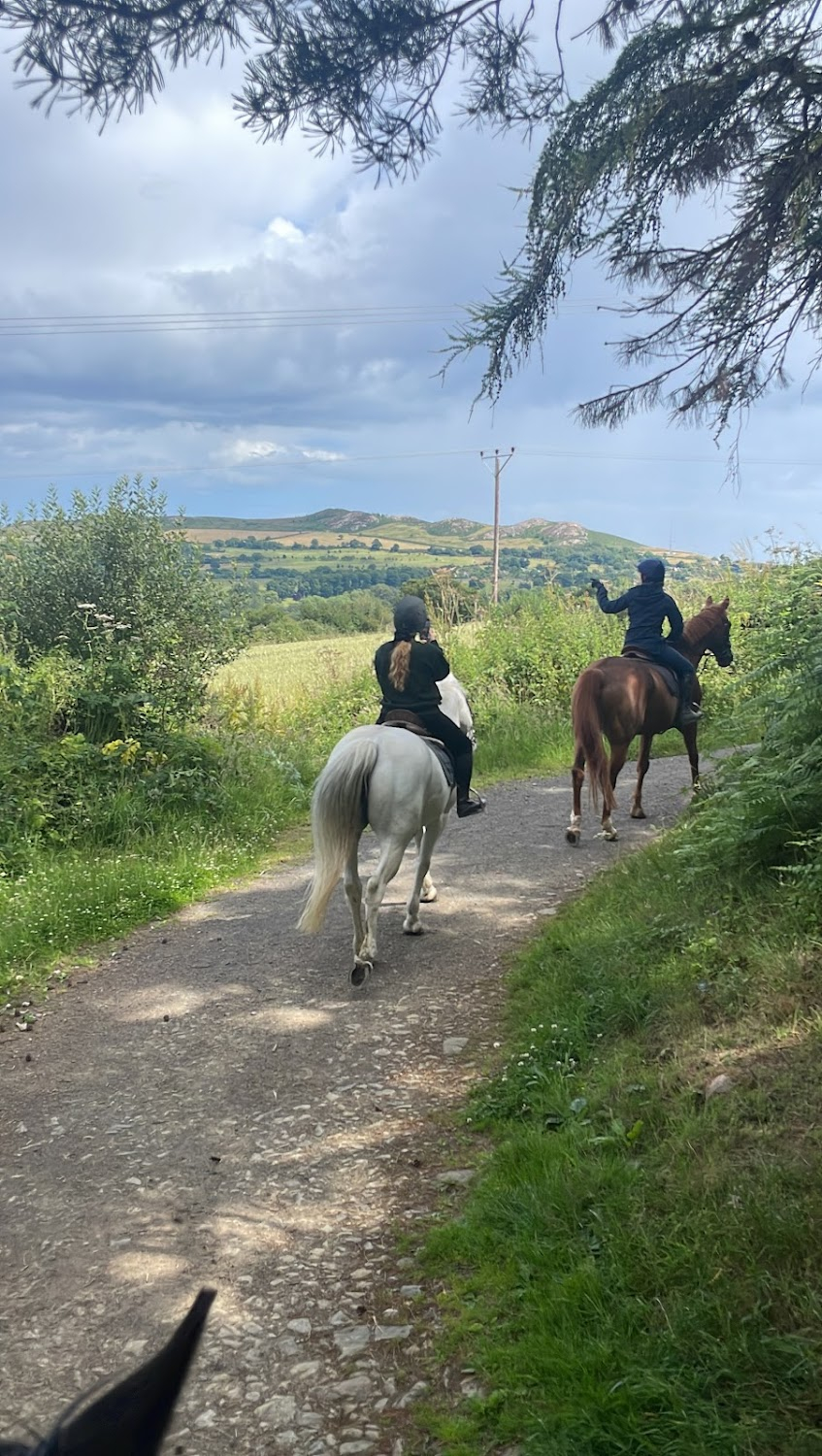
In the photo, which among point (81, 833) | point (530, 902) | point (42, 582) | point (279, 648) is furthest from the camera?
point (279, 648)

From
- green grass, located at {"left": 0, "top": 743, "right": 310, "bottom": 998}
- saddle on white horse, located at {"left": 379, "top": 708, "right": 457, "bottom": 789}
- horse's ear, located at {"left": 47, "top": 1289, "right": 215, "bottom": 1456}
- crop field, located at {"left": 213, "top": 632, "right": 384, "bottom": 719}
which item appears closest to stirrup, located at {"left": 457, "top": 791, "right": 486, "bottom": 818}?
saddle on white horse, located at {"left": 379, "top": 708, "right": 457, "bottom": 789}

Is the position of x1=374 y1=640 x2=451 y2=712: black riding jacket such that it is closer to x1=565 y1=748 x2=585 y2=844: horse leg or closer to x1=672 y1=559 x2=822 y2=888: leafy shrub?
x1=672 y1=559 x2=822 y2=888: leafy shrub

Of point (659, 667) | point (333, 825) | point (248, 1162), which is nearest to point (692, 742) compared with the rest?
point (659, 667)

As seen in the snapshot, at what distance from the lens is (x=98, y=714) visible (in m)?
10.6

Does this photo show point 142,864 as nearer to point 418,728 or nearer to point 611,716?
point 418,728

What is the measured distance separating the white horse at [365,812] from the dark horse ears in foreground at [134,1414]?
5.03 m

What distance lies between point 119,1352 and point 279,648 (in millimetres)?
20775

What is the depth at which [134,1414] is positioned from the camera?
120cm

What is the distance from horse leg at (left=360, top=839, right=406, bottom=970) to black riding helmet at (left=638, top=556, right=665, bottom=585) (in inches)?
181

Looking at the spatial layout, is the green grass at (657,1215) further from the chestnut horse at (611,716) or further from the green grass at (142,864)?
the chestnut horse at (611,716)

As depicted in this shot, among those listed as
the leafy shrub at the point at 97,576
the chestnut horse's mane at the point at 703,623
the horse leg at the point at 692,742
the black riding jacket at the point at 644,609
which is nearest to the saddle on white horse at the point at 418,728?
Answer: the black riding jacket at the point at 644,609

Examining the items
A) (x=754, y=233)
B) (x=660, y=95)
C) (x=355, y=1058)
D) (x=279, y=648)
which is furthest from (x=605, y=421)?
(x=279, y=648)

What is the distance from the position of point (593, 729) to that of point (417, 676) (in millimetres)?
2629

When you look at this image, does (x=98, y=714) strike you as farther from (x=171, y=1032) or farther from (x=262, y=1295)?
(x=262, y=1295)
